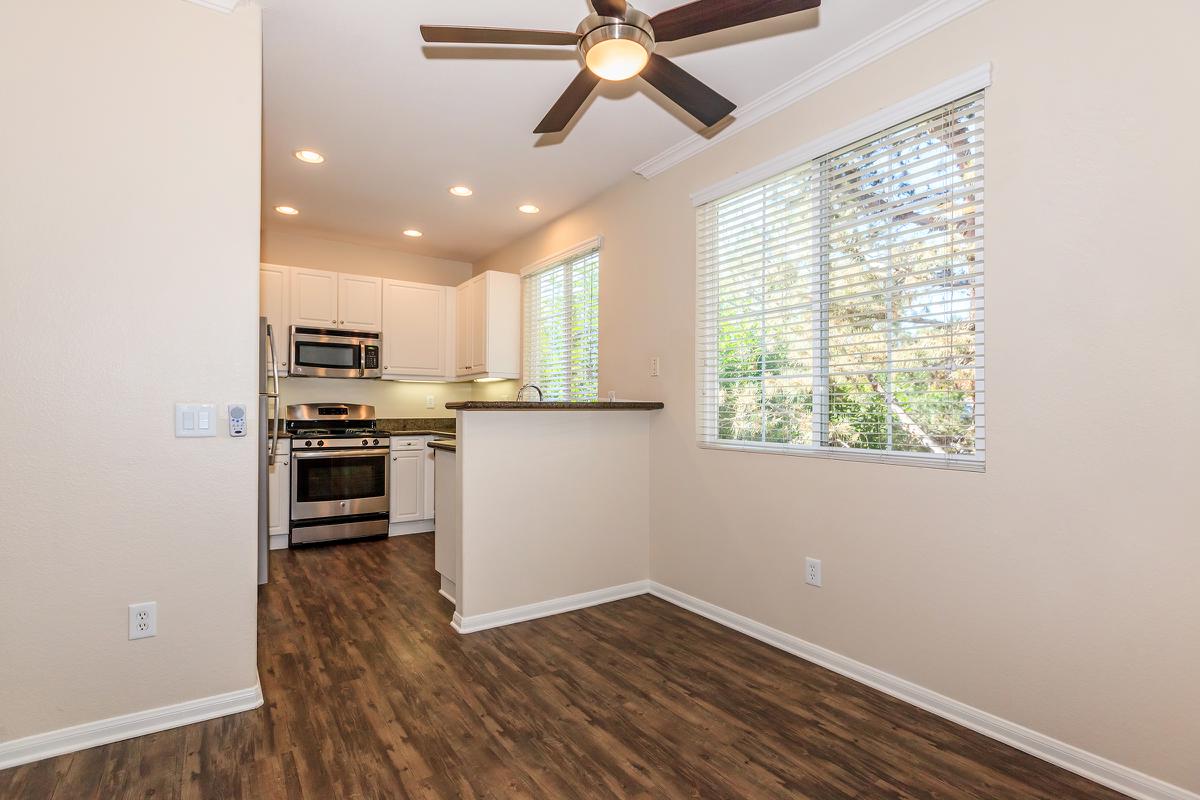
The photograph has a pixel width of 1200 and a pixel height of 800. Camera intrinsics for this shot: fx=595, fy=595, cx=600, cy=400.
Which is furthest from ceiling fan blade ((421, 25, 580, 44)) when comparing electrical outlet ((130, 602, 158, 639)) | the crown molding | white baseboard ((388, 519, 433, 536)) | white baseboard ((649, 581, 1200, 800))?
white baseboard ((388, 519, 433, 536))

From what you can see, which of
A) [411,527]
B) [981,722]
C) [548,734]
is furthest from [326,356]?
[981,722]

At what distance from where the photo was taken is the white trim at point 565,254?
4250 millimetres

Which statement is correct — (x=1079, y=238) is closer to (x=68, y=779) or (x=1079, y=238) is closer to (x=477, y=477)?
(x=477, y=477)

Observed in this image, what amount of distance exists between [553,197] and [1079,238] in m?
3.21

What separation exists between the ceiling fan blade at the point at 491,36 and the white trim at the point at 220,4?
87 centimetres

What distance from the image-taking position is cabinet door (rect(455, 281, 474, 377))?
5.55m

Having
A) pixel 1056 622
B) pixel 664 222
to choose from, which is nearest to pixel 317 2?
pixel 664 222

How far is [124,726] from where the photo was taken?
2039mm

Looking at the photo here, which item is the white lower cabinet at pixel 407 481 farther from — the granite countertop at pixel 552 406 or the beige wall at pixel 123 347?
the beige wall at pixel 123 347

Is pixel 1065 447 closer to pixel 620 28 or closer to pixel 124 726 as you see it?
pixel 620 28

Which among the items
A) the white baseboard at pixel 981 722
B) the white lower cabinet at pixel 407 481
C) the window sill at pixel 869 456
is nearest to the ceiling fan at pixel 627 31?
the window sill at pixel 869 456

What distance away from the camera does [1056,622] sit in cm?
194

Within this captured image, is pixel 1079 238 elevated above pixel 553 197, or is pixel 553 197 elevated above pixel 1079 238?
pixel 553 197

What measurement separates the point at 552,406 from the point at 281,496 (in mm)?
2754
